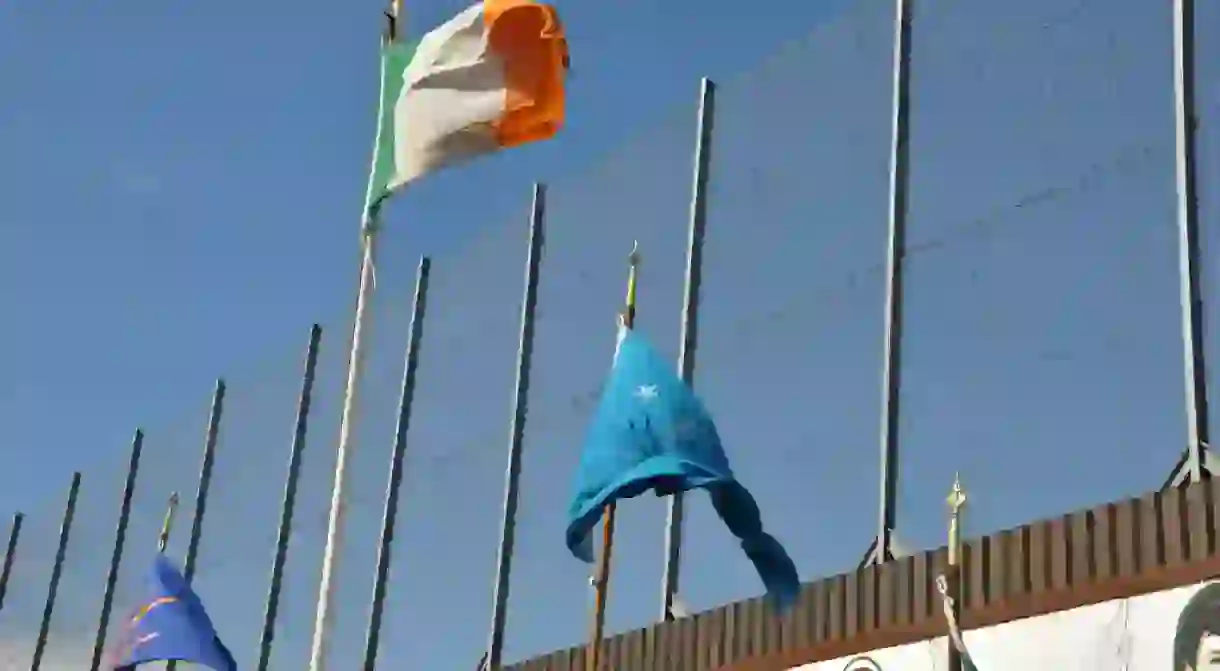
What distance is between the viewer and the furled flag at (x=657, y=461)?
26.3ft

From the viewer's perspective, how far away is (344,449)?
27.3 feet

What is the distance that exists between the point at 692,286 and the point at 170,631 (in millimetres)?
5088

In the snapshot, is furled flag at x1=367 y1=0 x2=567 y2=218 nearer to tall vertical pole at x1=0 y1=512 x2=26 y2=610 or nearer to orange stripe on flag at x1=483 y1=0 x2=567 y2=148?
orange stripe on flag at x1=483 y1=0 x2=567 y2=148

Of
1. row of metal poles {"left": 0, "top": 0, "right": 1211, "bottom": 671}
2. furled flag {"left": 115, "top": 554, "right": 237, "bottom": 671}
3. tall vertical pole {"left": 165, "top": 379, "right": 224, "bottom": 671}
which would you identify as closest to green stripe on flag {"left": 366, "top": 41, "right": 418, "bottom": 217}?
row of metal poles {"left": 0, "top": 0, "right": 1211, "bottom": 671}

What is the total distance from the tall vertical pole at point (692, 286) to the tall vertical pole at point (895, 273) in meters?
2.05

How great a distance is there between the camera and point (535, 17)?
28.7 ft

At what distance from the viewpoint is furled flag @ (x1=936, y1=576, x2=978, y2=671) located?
24.8ft

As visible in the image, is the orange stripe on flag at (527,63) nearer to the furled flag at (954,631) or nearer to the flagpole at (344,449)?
the flagpole at (344,449)

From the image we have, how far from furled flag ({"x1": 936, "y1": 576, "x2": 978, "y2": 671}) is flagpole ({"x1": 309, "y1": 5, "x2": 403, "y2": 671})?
2912mm

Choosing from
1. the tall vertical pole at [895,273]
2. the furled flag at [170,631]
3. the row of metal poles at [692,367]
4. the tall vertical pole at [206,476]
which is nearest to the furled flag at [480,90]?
the row of metal poles at [692,367]

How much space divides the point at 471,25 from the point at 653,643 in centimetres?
465

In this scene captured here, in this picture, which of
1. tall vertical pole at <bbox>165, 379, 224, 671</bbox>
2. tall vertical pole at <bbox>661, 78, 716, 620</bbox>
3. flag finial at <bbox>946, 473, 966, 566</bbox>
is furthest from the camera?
tall vertical pole at <bbox>165, 379, 224, 671</bbox>

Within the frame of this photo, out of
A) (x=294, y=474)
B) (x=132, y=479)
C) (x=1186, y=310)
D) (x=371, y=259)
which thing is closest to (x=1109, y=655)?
(x=1186, y=310)

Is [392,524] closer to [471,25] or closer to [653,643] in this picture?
[653,643]
